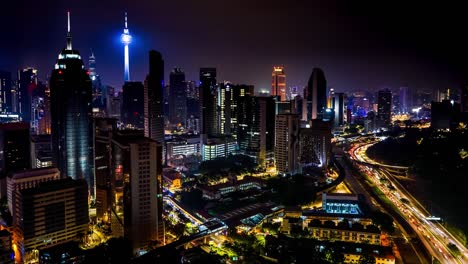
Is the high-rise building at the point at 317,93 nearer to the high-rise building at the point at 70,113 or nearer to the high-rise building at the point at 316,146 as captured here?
the high-rise building at the point at 316,146

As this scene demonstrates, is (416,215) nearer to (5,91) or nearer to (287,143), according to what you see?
(287,143)

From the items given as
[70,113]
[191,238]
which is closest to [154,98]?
[70,113]

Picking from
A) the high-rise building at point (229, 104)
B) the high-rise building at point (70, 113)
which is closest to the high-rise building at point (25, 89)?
the high-rise building at point (70, 113)

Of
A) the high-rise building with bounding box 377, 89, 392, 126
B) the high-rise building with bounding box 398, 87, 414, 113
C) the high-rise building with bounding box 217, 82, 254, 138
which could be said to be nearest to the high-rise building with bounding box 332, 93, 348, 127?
the high-rise building with bounding box 377, 89, 392, 126

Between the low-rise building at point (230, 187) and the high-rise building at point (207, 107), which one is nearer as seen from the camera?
the low-rise building at point (230, 187)

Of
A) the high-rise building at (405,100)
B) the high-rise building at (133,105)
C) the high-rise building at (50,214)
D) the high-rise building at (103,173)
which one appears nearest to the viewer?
the high-rise building at (50,214)

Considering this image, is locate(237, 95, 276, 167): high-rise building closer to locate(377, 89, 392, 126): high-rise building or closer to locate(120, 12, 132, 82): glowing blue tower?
locate(120, 12, 132, 82): glowing blue tower
